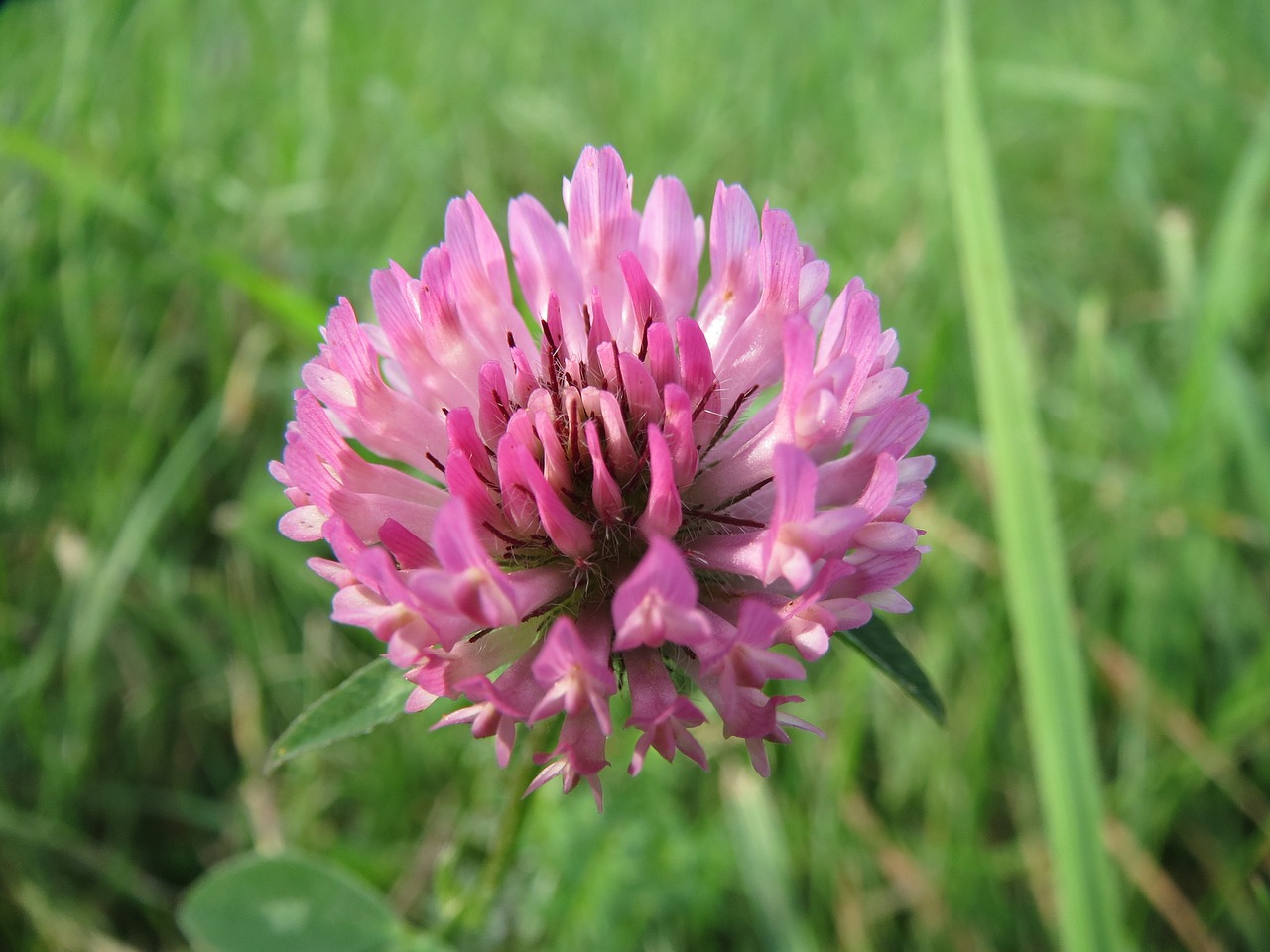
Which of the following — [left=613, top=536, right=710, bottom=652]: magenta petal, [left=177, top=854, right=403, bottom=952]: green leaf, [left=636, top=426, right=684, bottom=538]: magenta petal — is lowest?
[left=177, top=854, right=403, bottom=952]: green leaf

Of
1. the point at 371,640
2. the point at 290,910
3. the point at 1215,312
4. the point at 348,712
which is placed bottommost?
the point at 290,910

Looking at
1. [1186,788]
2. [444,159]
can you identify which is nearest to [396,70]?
[444,159]

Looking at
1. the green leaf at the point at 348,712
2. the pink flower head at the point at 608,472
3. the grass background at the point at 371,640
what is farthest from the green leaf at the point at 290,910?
the pink flower head at the point at 608,472

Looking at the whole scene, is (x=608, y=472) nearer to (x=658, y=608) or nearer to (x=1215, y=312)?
(x=658, y=608)

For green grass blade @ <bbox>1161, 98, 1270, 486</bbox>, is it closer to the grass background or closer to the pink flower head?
the grass background

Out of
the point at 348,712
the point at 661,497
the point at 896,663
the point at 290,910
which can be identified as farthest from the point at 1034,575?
the point at 290,910

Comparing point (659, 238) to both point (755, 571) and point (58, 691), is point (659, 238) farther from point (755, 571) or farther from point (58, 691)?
point (58, 691)

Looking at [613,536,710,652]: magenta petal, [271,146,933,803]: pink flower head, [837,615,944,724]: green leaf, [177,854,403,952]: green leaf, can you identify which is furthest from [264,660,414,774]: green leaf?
[837,615,944,724]: green leaf
